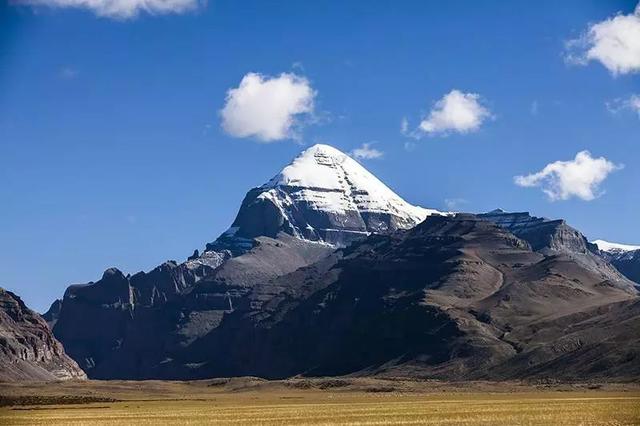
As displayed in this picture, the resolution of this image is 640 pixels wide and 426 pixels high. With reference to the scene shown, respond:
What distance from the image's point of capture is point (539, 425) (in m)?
79.3

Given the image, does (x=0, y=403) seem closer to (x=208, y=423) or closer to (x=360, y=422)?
(x=208, y=423)

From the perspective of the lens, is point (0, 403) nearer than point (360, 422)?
No

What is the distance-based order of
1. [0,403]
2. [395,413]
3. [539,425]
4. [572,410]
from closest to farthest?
[539,425], [572,410], [395,413], [0,403]

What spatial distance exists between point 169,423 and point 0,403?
9567 cm

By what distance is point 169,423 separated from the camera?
328ft

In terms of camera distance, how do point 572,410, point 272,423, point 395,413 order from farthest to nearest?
point 395,413
point 572,410
point 272,423

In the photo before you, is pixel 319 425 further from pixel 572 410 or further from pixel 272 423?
pixel 572 410

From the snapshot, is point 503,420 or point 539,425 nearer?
point 539,425

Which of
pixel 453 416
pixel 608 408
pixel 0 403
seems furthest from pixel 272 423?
pixel 0 403

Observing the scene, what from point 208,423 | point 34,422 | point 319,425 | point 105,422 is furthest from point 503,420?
point 34,422

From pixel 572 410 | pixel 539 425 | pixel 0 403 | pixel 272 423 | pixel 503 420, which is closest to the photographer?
pixel 539 425

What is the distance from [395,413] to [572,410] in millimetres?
18189

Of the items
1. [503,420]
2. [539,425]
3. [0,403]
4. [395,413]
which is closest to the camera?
[539,425]

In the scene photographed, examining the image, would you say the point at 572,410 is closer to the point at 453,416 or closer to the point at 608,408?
the point at 608,408
